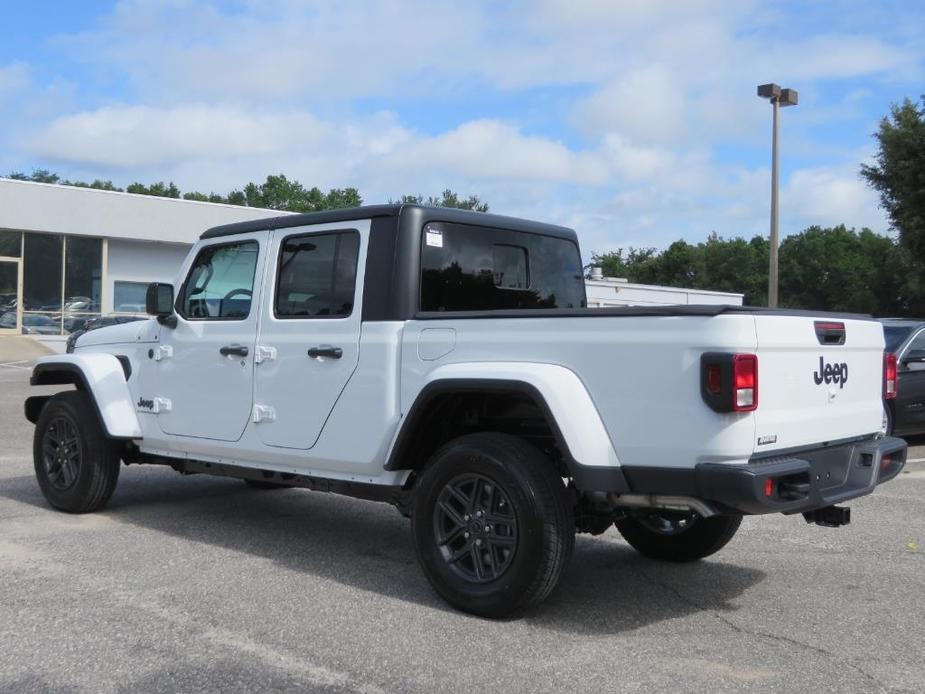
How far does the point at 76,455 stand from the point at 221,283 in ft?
5.85

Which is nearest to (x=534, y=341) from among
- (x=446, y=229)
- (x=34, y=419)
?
(x=446, y=229)

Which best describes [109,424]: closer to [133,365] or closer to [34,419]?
[133,365]

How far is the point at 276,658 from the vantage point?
4.27m

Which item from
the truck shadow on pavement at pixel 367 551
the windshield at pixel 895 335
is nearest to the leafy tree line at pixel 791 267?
the windshield at pixel 895 335

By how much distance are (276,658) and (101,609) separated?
47.1 inches

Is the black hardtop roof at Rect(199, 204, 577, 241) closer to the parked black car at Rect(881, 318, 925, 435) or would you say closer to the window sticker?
the window sticker

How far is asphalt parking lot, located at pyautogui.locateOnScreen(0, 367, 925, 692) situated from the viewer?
13.4 feet

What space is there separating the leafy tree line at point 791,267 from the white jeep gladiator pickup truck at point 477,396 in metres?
55.0

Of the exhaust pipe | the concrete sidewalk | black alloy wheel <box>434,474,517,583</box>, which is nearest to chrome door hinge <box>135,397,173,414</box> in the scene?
black alloy wheel <box>434,474,517,583</box>

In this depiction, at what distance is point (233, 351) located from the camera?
612 cm

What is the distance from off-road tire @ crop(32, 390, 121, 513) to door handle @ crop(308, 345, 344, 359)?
2.21 metres

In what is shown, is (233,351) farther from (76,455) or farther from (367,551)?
(76,455)

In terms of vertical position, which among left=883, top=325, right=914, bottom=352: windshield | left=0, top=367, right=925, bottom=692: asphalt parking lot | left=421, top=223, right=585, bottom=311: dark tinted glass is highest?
left=421, top=223, right=585, bottom=311: dark tinted glass

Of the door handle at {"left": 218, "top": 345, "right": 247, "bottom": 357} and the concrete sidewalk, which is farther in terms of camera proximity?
the concrete sidewalk
